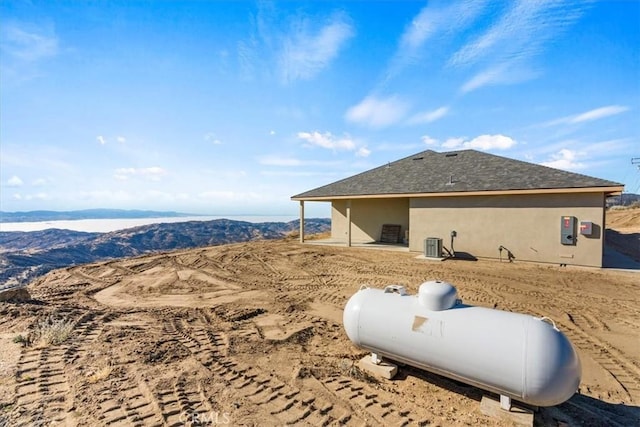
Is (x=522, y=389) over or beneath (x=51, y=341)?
over

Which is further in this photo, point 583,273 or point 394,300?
point 583,273

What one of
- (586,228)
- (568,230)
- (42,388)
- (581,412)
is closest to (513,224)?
(568,230)

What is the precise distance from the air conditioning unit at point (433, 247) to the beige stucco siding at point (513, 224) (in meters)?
0.92

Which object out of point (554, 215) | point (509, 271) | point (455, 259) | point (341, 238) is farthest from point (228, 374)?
point (341, 238)

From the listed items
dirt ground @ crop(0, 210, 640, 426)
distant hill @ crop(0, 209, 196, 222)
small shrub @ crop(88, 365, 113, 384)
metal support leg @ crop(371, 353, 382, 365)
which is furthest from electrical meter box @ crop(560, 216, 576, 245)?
distant hill @ crop(0, 209, 196, 222)

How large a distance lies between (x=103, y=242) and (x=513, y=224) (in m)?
46.3

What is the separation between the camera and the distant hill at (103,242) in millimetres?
26553

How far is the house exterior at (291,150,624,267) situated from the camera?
10430 millimetres

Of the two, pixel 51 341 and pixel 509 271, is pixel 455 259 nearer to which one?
pixel 509 271

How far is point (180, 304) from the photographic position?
7230 millimetres

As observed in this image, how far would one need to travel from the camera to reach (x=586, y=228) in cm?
1030

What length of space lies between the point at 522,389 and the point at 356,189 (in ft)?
44.0

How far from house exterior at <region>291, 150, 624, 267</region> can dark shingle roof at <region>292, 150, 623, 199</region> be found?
29 mm

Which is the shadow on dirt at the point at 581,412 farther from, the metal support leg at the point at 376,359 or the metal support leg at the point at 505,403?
the metal support leg at the point at 376,359
